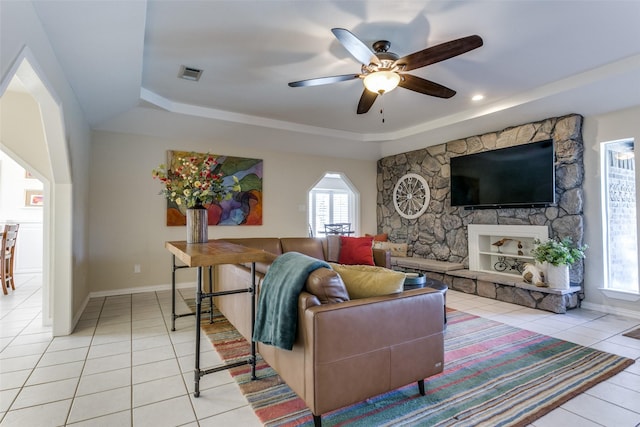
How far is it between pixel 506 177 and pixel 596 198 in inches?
39.9

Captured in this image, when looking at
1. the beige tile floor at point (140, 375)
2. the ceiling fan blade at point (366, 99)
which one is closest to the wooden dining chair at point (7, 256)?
the beige tile floor at point (140, 375)

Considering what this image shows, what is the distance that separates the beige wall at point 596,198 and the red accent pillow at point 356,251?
102 inches

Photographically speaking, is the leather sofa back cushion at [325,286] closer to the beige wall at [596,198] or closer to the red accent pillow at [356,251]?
the red accent pillow at [356,251]

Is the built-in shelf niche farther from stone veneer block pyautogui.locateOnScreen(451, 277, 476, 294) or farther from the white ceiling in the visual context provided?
the white ceiling

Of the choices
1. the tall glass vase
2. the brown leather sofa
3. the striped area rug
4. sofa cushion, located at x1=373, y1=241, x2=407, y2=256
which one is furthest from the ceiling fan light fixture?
sofa cushion, located at x1=373, y1=241, x2=407, y2=256

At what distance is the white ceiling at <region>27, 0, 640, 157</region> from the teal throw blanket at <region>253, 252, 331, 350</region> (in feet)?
5.88

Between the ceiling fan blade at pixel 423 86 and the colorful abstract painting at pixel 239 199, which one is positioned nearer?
the ceiling fan blade at pixel 423 86

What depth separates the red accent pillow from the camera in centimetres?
428

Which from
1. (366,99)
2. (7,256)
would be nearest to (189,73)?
(366,99)

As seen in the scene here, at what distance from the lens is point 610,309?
3.65 metres

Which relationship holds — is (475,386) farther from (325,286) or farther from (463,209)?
(463,209)

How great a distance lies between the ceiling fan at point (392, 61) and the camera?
2.19 meters

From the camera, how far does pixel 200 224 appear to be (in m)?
2.80

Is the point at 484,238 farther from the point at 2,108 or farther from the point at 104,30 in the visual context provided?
the point at 2,108
